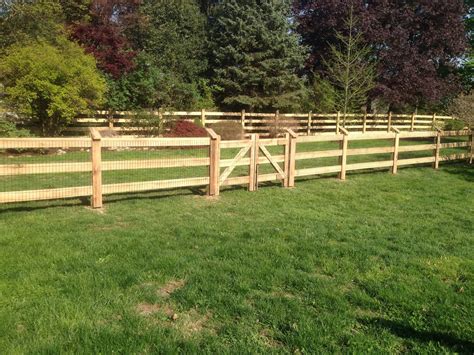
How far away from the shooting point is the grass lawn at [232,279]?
3.38m

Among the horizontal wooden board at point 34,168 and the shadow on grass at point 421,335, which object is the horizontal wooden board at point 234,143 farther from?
the shadow on grass at point 421,335

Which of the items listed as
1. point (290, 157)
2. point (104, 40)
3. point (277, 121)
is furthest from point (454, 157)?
point (104, 40)

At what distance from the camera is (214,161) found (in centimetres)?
853

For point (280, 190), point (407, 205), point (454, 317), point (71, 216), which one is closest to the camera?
point (454, 317)

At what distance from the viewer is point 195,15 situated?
32.2 meters

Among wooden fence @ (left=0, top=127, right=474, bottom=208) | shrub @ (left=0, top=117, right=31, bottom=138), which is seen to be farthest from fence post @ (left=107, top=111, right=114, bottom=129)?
wooden fence @ (left=0, top=127, right=474, bottom=208)

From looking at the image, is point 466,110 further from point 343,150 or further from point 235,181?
point 235,181

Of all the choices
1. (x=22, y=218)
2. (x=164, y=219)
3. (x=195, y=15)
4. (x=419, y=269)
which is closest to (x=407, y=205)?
(x=419, y=269)

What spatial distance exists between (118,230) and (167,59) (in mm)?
24559

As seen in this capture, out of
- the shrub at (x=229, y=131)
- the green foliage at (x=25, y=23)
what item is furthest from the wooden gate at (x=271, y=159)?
the green foliage at (x=25, y=23)

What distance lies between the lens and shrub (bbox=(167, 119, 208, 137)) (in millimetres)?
17875

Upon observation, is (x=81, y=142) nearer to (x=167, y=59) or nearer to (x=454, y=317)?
(x=454, y=317)

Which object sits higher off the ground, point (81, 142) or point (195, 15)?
point (195, 15)

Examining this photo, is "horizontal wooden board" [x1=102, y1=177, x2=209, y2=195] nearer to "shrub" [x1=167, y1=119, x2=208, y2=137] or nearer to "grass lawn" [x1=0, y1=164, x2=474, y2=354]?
"grass lawn" [x1=0, y1=164, x2=474, y2=354]
